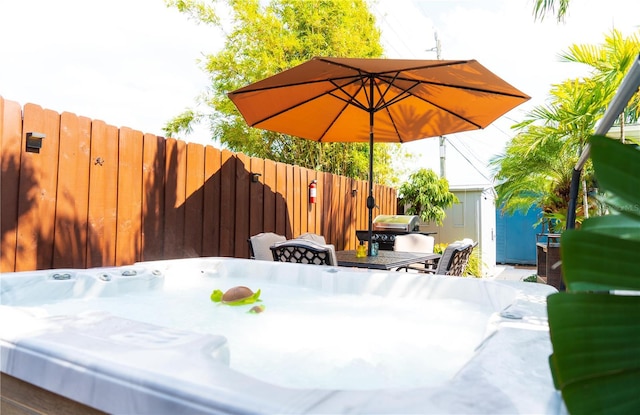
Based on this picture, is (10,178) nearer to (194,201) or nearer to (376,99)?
(194,201)

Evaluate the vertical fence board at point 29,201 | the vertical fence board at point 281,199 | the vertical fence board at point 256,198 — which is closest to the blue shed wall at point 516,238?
the vertical fence board at point 281,199

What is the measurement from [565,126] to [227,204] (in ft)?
15.4

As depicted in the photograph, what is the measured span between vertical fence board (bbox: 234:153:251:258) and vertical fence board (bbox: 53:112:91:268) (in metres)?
1.96

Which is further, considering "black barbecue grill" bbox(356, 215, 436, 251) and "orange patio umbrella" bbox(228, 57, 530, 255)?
"black barbecue grill" bbox(356, 215, 436, 251)

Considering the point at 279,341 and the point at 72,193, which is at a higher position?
the point at 72,193

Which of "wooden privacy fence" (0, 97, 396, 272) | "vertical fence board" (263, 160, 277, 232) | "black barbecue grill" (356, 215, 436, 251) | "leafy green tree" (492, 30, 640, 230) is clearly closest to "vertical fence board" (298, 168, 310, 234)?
"wooden privacy fence" (0, 97, 396, 272)

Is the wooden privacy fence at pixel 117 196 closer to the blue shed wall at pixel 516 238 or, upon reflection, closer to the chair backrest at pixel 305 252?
the chair backrest at pixel 305 252

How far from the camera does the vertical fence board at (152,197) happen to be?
416 centimetres

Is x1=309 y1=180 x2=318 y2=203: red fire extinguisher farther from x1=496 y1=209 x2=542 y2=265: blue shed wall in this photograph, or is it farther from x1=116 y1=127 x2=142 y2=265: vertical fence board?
x1=496 y1=209 x2=542 y2=265: blue shed wall

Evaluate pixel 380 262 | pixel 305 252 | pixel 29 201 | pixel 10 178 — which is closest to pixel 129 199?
pixel 29 201

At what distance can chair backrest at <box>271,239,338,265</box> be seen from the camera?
3430 millimetres

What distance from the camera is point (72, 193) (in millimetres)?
3529

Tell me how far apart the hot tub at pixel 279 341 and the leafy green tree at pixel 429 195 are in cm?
684

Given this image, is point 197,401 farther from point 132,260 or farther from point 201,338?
point 132,260
